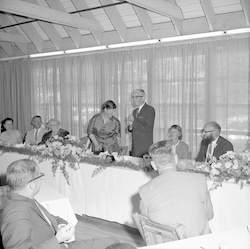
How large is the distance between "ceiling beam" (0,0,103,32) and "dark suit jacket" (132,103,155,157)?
265 centimetres

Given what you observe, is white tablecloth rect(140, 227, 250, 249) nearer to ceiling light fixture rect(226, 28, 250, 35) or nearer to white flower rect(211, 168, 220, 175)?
white flower rect(211, 168, 220, 175)

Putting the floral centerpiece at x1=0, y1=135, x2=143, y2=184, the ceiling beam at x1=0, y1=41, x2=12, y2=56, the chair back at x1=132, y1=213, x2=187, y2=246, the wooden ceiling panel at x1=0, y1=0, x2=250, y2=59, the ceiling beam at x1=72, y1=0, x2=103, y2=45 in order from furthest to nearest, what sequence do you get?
the ceiling beam at x1=0, y1=41, x2=12, y2=56
the ceiling beam at x1=72, y1=0, x2=103, y2=45
the wooden ceiling panel at x1=0, y1=0, x2=250, y2=59
the floral centerpiece at x1=0, y1=135, x2=143, y2=184
the chair back at x1=132, y1=213, x2=187, y2=246

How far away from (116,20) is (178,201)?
5.97 metres

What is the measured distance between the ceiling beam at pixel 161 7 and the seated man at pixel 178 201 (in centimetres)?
392

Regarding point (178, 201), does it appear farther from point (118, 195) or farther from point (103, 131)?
point (103, 131)

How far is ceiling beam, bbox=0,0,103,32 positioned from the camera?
586 centimetres

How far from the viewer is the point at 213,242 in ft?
7.31

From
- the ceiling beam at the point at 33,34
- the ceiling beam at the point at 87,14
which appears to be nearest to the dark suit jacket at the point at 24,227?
the ceiling beam at the point at 87,14

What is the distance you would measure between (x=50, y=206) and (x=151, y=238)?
1.33 meters

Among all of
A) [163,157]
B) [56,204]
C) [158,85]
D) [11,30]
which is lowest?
[56,204]

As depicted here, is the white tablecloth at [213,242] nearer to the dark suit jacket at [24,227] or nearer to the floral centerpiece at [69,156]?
the dark suit jacket at [24,227]

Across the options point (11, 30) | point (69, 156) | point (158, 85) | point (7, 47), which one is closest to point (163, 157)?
point (69, 156)

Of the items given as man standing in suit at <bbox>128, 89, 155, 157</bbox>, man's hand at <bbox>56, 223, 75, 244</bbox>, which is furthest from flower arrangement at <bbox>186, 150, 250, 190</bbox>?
man standing in suit at <bbox>128, 89, 155, 157</bbox>

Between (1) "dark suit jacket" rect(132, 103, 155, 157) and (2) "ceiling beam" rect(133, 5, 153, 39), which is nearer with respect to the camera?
(1) "dark suit jacket" rect(132, 103, 155, 157)
